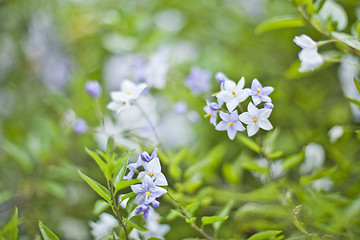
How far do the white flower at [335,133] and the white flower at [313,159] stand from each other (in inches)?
3.7

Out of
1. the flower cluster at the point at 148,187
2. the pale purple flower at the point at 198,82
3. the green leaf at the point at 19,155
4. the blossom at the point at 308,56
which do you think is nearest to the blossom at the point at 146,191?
the flower cluster at the point at 148,187

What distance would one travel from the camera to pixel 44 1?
60.0 inches

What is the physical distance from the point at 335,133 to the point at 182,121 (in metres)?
0.64

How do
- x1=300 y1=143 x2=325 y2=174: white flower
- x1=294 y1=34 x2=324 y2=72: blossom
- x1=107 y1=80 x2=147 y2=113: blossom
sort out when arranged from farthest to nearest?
x1=300 y1=143 x2=325 y2=174: white flower → x1=107 y1=80 x2=147 y2=113: blossom → x1=294 y1=34 x2=324 y2=72: blossom

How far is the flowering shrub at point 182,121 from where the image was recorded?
658mm

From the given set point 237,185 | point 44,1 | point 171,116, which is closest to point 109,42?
point 171,116

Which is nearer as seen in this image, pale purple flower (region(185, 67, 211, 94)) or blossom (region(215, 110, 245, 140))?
blossom (region(215, 110, 245, 140))

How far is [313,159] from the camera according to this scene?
3.14 ft

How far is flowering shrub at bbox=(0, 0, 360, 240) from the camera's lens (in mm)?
658

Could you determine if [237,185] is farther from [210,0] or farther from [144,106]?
[210,0]

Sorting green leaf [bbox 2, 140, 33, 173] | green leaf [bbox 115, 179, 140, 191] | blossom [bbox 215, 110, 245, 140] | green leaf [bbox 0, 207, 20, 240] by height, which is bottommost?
green leaf [bbox 2, 140, 33, 173]

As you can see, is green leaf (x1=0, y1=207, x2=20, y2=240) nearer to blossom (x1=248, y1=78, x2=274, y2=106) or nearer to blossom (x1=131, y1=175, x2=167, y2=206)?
blossom (x1=131, y1=175, x2=167, y2=206)

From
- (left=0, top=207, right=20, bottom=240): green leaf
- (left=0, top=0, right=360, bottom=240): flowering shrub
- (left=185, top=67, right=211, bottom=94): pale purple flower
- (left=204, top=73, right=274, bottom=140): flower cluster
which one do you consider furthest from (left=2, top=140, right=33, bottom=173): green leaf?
(left=204, top=73, right=274, bottom=140): flower cluster

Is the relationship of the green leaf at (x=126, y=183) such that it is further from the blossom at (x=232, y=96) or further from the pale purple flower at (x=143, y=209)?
the blossom at (x=232, y=96)
